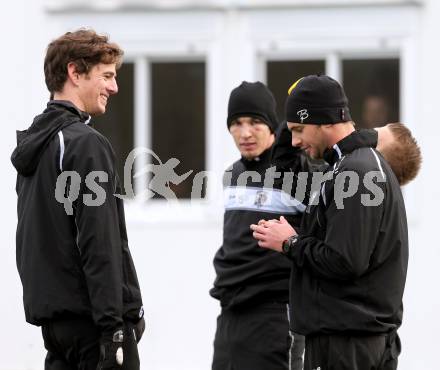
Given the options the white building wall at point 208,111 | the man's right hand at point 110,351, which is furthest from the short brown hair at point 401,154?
the white building wall at point 208,111

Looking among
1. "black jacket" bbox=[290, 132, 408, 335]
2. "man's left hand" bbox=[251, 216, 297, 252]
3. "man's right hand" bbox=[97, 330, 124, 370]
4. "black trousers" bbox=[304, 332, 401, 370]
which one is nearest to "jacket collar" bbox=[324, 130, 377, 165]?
"black jacket" bbox=[290, 132, 408, 335]

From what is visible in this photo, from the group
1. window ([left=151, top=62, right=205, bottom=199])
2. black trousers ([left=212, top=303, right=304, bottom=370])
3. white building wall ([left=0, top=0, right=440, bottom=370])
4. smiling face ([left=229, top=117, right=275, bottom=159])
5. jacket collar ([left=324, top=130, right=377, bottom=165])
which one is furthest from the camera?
window ([left=151, top=62, right=205, bottom=199])

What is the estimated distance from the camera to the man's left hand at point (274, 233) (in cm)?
464

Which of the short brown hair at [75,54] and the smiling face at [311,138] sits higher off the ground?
the short brown hair at [75,54]

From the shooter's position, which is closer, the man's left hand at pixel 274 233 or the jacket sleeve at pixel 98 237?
the jacket sleeve at pixel 98 237

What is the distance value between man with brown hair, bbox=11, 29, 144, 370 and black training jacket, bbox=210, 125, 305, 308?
1.14 metres

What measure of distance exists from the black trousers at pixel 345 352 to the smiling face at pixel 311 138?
0.78 meters

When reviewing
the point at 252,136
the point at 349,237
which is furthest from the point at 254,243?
the point at 349,237

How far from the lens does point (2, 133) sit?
8.39 meters

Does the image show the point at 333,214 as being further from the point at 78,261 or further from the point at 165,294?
the point at 165,294

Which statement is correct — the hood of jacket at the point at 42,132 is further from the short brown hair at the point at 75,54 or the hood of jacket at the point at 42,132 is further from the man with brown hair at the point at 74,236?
the short brown hair at the point at 75,54

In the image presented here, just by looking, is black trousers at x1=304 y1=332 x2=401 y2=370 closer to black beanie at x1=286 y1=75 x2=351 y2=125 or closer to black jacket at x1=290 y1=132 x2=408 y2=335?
black jacket at x1=290 y1=132 x2=408 y2=335

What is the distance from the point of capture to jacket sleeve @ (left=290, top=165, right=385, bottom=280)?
4273mm

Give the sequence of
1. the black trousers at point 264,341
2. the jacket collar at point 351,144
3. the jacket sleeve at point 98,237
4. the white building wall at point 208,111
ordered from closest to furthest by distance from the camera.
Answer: the jacket sleeve at point 98,237, the jacket collar at point 351,144, the black trousers at point 264,341, the white building wall at point 208,111
